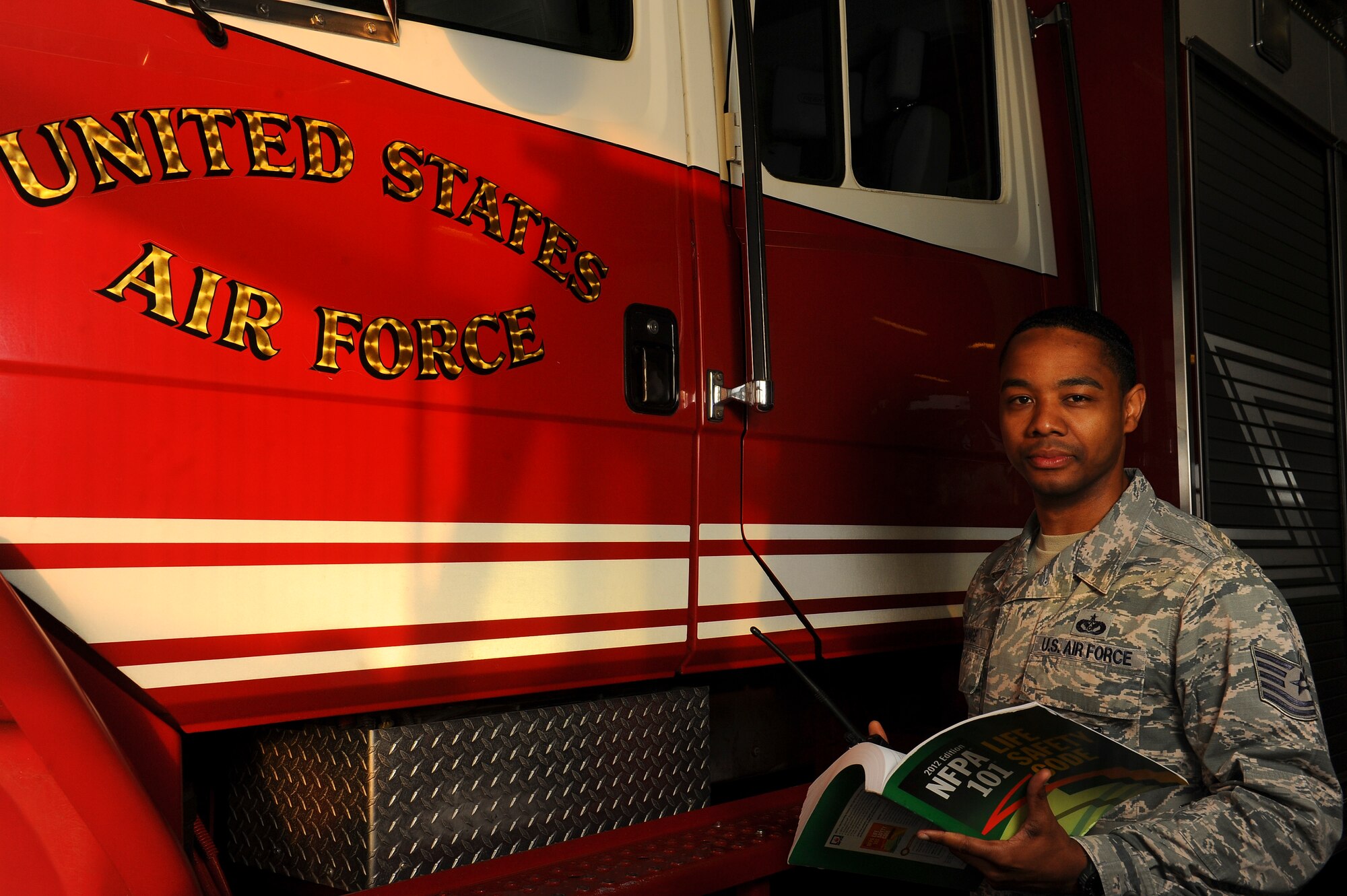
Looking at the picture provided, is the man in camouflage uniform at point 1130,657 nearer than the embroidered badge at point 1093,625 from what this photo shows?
Yes

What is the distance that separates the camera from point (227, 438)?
1472 mm

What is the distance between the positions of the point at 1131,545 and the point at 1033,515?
0.29m

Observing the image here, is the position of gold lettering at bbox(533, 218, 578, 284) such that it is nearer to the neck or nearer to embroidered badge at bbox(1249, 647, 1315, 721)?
the neck

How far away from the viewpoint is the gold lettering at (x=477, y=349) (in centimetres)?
170

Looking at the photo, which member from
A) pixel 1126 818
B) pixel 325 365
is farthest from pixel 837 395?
pixel 325 365

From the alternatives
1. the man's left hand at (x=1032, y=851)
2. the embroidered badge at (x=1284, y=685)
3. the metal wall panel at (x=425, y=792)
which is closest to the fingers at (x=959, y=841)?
the man's left hand at (x=1032, y=851)

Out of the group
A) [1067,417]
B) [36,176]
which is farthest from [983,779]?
[36,176]

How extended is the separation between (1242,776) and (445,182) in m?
1.39

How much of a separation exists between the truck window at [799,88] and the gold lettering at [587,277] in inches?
18.9

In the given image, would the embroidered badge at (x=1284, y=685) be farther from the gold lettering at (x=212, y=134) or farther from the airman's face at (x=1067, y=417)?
the gold lettering at (x=212, y=134)

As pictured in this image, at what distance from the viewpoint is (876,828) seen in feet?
5.50

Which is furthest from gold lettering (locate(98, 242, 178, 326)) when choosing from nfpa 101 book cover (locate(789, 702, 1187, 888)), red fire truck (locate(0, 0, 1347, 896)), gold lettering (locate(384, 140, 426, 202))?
nfpa 101 book cover (locate(789, 702, 1187, 888))

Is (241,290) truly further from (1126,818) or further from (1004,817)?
(1126,818)

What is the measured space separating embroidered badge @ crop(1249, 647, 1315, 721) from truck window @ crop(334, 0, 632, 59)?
1.36 m
